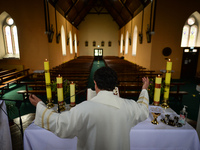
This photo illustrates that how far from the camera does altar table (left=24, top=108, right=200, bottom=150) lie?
60.9 inches

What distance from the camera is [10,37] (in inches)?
384

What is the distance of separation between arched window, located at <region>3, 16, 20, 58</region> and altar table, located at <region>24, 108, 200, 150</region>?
34.1 feet

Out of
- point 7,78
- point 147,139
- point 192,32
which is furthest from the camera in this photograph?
point 192,32

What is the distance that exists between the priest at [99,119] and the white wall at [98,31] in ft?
66.3

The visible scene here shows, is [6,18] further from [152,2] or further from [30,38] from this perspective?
[152,2]

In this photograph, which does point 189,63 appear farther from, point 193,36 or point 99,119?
point 99,119

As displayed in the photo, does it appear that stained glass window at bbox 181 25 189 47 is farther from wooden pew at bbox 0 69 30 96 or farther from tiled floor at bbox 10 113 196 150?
wooden pew at bbox 0 69 30 96

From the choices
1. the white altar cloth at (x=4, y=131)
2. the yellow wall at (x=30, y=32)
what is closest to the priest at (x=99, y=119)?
the white altar cloth at (x=4, y=131)

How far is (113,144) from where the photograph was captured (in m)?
1.07

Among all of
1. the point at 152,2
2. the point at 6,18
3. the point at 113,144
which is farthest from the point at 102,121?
the point at 6,18

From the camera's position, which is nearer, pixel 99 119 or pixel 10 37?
pixel 99 119

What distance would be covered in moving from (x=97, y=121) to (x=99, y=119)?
21 mm

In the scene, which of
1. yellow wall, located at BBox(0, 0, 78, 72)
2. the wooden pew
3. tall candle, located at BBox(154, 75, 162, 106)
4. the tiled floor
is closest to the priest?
tall candle, located at BBox(154, 75, 162, 106)

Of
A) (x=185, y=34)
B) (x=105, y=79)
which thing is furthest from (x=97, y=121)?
(x=185, y=34)
